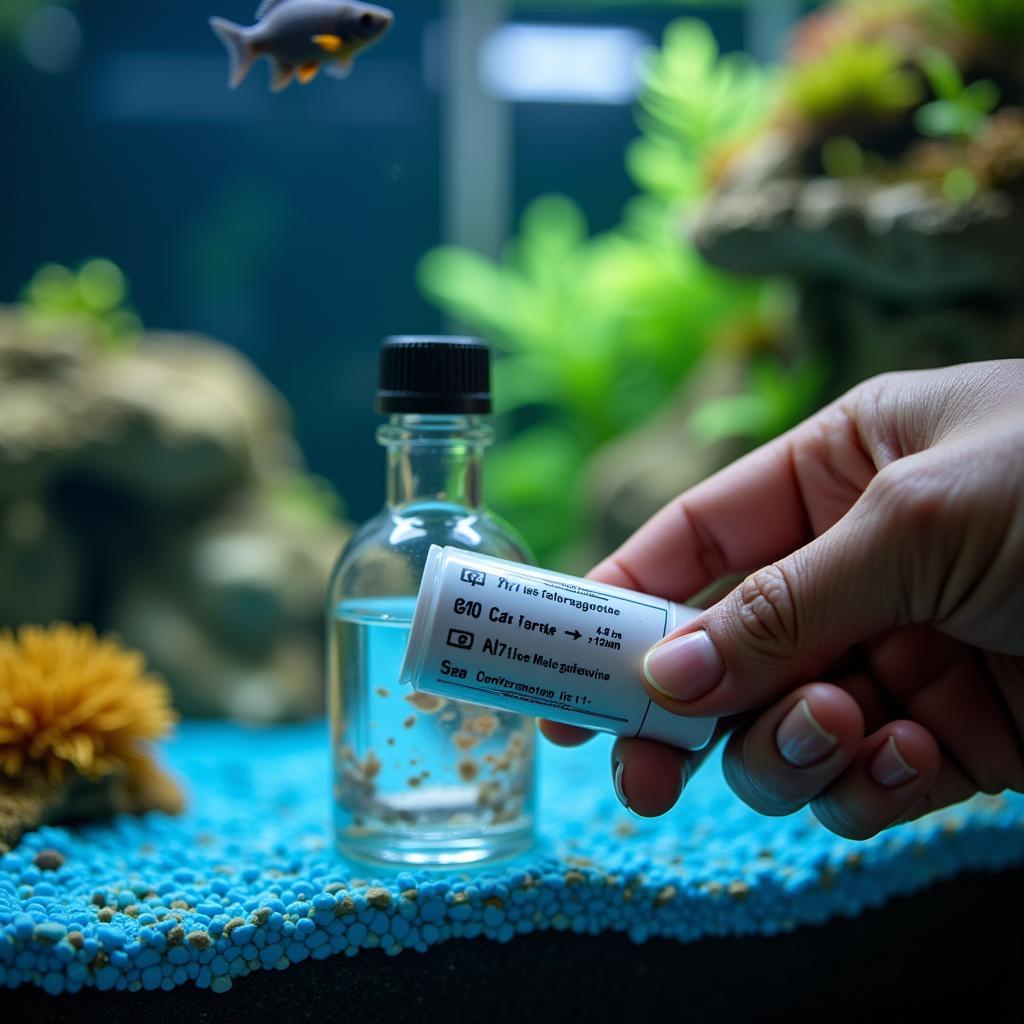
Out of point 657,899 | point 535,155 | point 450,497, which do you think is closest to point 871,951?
point 657,899

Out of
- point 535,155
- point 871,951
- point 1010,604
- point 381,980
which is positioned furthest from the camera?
point 535,155

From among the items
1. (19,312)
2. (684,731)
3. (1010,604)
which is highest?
(19,312)

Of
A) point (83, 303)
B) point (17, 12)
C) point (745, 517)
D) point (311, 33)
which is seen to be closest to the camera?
point (311, 33)

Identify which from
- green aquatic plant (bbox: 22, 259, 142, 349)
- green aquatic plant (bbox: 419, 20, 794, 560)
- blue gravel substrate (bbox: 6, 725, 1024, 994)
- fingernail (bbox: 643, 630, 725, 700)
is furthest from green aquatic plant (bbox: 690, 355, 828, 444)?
green aquatic plant (bbox: 22, 259, 142, 349)

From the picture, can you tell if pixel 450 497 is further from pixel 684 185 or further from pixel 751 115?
pixel 751 115

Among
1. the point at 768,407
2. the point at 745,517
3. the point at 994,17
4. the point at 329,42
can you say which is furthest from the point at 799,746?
the point at 994,17

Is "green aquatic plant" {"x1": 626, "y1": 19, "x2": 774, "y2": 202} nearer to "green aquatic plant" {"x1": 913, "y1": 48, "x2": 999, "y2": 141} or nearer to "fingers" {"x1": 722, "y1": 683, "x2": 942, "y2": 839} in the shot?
"green aquatic plant" {"x1": 913, "y1": 48, "x2": 999, "y2": 141}

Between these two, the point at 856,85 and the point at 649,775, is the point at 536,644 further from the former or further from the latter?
the point at 856,85
